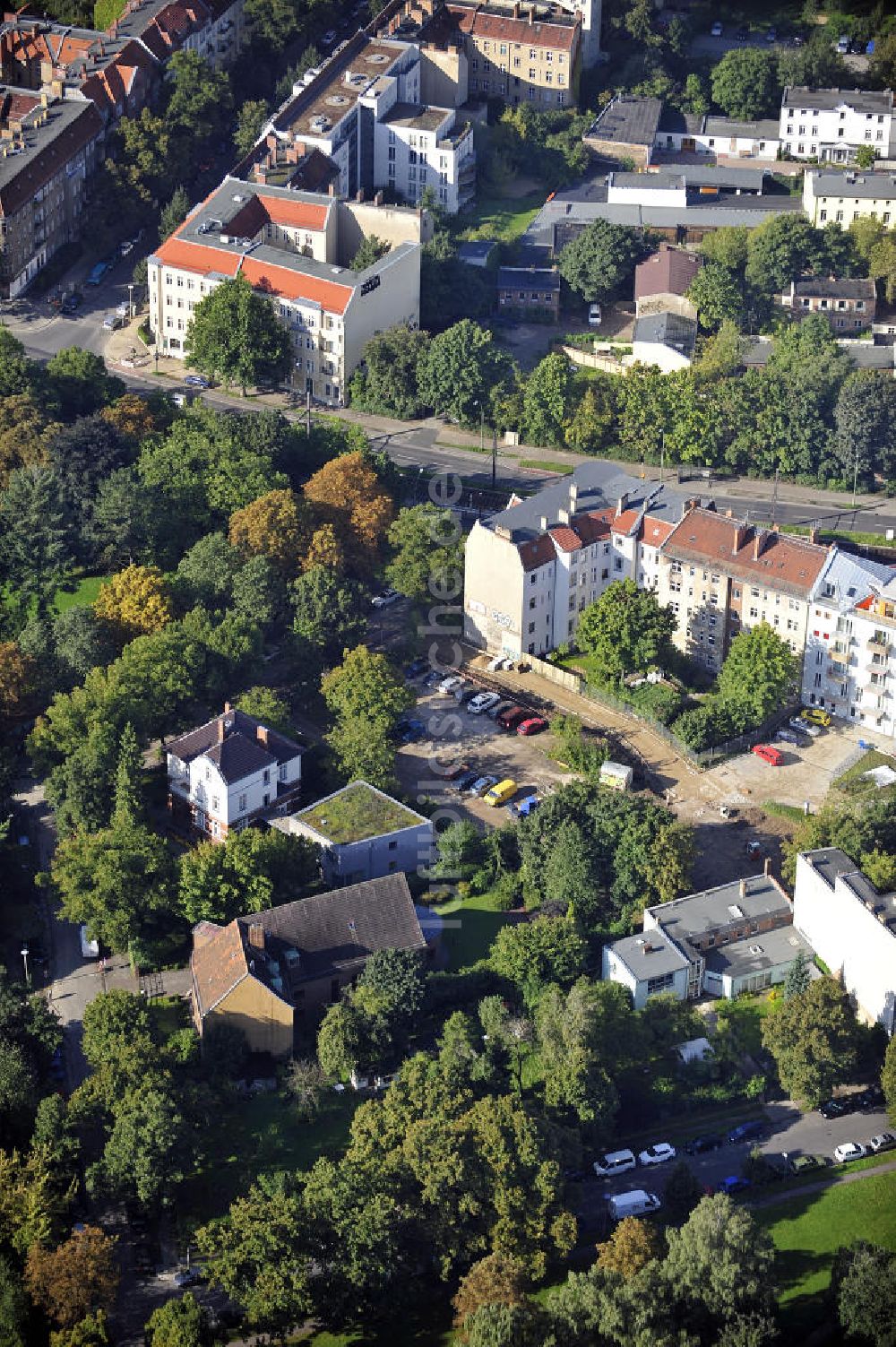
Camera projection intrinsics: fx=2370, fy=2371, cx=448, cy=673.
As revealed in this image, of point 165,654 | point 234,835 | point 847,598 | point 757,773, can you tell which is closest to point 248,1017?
point 234,835

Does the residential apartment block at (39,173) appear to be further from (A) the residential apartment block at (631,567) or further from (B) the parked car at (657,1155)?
(B) the parked car at (657,1155)

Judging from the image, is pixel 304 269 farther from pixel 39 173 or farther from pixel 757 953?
pixel 757 953

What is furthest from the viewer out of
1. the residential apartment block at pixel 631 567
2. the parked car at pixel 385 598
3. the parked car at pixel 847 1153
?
the parked car at pixel 385 598

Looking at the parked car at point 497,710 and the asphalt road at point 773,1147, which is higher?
the parked car at point 497,710

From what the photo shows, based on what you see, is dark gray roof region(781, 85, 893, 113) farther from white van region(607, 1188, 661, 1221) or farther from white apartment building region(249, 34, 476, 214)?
white van region(607, 1188, 661, 1221)

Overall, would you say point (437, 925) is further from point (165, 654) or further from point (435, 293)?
point (435, 293)

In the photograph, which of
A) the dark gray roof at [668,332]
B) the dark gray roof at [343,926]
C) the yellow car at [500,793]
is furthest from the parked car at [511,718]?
the dark gray roof at [668,332]

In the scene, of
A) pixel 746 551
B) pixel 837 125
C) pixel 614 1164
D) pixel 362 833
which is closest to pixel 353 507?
pixel 746 551
